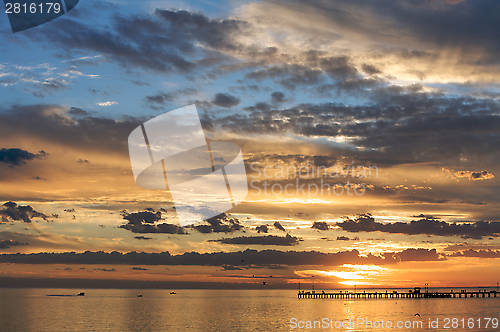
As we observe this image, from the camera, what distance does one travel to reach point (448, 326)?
108625mm

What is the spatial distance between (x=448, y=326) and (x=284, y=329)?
46.1 m

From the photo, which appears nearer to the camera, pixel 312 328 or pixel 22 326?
pixel 312 328

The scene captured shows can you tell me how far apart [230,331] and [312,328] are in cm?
2216

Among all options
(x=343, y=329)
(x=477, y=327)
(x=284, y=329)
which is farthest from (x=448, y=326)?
(x=284, y=329)

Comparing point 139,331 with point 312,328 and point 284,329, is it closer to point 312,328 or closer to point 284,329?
point 284,329

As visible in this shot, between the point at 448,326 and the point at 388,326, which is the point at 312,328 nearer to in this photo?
the point at 388,326

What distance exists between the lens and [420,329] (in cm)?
10312

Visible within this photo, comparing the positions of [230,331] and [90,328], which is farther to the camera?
[90,328]

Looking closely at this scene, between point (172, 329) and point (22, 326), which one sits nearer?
point (172, 329)

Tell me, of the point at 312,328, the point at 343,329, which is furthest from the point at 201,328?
the point at 343,329

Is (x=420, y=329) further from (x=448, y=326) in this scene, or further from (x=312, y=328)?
(x=312, y=328)

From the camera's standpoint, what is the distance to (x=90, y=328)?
108 m

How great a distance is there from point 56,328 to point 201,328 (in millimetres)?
40151

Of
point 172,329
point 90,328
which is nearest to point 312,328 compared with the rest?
point 172,329
